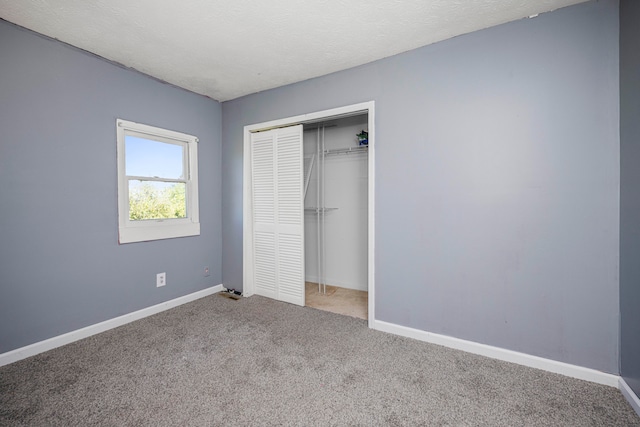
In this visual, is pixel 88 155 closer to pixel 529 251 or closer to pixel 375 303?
pixel 375 303

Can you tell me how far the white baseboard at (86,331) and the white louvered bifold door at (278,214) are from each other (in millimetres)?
934

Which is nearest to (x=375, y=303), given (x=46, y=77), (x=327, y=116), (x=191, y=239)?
(x=327, y=116)

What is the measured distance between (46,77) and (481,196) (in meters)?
3.55

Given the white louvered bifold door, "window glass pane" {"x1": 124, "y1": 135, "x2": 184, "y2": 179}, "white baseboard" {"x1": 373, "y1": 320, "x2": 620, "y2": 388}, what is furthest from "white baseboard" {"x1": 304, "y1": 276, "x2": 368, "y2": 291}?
"window glass pane" {"x1": 124, "y1": 135, "x2": 184, "y2": 179}

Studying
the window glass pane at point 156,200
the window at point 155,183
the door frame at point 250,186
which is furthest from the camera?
the window glass pane at point 156,200

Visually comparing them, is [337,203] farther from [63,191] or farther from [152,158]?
[63,191]

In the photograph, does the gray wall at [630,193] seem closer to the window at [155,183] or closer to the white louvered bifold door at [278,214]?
the white louvered bifold door at [278,214]

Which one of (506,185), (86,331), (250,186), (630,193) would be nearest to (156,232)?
(86,331)

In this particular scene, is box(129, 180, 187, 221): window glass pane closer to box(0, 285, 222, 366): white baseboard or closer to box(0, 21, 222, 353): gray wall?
box(0, 21, 222, 353): gray wall

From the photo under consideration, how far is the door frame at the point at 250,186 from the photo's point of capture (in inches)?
98.3

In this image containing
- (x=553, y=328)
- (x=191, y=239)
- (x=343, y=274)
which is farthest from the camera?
(x=343, y=274)

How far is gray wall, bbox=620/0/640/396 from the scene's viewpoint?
1.50 m

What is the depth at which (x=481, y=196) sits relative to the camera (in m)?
2.06

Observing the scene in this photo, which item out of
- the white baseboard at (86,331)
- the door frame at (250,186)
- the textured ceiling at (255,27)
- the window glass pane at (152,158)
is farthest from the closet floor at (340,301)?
the textured ceiling at (255,27)
